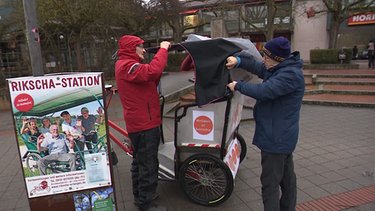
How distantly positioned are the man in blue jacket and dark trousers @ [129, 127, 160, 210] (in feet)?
3.37

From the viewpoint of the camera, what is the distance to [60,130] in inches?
88.2

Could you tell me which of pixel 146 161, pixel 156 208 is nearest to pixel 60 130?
pixel 146 161

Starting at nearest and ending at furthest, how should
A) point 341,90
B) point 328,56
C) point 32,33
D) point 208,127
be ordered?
1. point 208,127
2. point 32,33
3. point 341,90
4. point 328,56

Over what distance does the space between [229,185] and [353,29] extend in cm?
2714

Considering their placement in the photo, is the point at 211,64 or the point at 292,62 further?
the point at 211,64

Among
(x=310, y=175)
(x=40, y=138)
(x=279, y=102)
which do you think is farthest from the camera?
(x=310, y=175)

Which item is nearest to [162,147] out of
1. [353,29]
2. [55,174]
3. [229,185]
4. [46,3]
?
[229,185]

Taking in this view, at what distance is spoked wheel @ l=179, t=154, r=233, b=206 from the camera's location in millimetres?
2844

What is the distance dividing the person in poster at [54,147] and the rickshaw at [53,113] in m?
0.03

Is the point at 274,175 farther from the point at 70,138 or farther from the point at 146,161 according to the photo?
the point at 70,138

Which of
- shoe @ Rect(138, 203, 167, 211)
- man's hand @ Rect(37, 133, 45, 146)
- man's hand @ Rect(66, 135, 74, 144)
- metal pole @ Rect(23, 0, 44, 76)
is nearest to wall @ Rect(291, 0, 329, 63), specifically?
shoe @ Rect(138, 203, 167, 211)

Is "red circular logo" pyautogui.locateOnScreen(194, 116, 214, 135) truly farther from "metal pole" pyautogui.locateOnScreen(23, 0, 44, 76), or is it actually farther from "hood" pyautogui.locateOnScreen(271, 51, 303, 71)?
"metal pole" pyautogui.locateOnScreen(23, 0, 44, 76)

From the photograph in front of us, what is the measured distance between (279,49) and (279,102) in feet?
1.55

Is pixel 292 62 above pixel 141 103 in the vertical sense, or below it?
above
